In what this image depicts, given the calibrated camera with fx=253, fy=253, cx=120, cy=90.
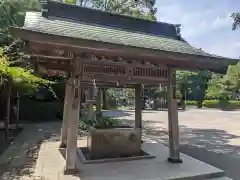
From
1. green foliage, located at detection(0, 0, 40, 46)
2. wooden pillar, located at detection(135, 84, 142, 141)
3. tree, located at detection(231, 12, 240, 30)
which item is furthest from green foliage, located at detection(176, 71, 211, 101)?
wooden pillar, located at detection(135, 84, 142, 141)

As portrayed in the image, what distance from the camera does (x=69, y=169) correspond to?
17.9 ft

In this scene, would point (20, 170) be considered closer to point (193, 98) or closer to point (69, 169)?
point (69, 169)

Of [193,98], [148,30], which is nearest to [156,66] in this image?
[148,30]

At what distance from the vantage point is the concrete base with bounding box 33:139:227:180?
210 inches

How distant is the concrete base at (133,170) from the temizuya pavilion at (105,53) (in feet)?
1.18

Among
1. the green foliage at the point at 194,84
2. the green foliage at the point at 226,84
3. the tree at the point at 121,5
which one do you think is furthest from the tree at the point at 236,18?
the green foliage at the point at 194,84

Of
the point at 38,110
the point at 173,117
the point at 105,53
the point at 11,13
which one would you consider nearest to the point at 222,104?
the point at 38,110

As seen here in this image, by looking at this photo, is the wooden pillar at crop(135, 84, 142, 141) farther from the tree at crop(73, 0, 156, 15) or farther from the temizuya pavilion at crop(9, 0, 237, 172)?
the tree at crop(73, 0, 156, 15)

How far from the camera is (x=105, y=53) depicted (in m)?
5.20

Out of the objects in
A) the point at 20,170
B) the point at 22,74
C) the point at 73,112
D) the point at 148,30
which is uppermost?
the point at 148,30

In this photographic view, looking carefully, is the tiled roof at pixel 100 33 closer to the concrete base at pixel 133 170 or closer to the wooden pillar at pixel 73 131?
the wooden pillar at pixel 73 131

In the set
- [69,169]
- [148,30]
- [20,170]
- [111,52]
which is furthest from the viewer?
[148,30]

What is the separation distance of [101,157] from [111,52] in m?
3.07

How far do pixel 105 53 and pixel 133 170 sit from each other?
2745 millimetres
